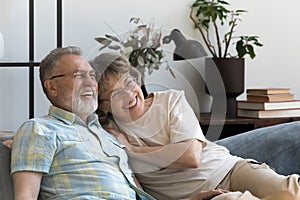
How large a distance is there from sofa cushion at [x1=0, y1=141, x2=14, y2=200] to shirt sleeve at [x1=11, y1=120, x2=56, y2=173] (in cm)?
4

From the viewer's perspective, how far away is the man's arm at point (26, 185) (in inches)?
55.7

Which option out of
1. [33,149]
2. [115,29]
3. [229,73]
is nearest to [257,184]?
[33,149]

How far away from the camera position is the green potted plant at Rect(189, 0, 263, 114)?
2.62 metres

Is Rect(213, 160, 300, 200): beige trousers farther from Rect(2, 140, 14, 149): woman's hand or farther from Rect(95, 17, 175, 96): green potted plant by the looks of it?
Rect(2, 140, 14, 149): woman's hand

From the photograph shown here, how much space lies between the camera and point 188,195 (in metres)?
1.75

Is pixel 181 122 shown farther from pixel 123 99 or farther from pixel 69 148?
pixel 69 148

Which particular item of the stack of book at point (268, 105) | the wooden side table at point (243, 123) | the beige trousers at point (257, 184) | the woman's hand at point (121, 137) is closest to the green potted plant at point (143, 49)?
the woman's hand at point (121, 137)

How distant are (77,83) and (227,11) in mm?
1247

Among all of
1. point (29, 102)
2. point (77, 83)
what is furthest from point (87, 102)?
point (29, 102)

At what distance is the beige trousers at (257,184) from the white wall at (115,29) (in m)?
Answer: 0.49

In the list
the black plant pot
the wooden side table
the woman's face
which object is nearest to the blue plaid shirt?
the woman's face

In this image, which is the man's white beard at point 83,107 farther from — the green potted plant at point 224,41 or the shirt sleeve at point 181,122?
the green potted plant at point 224,41

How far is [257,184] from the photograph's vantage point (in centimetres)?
168

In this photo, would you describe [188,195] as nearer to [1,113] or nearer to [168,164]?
[168,164]
